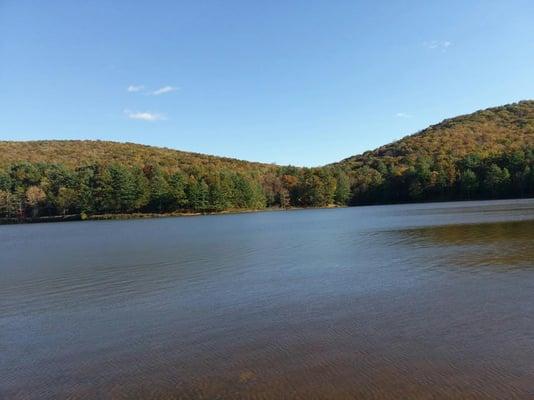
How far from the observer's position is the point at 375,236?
34.2 meters

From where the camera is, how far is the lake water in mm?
8320

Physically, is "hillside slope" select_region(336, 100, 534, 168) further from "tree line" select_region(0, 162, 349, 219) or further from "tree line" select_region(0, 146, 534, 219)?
"tree line" select_region(0, 162, 349, 219)

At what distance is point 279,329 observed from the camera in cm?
1147

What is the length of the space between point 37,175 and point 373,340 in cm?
12425

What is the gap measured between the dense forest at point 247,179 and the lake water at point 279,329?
284ft

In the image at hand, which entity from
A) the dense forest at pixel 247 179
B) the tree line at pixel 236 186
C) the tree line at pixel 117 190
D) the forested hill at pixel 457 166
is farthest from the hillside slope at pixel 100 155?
the forested hill at pixel 457 166

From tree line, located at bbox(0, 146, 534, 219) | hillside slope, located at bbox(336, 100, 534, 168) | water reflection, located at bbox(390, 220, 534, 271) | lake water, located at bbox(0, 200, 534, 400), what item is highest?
hillside slope, located at bbox(336, 100, 534, 168)

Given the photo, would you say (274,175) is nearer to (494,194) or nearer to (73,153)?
(494,194)

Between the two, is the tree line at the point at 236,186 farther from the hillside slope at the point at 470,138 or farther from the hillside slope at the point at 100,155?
the hillside slope at the point at 100,155

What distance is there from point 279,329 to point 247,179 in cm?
11129

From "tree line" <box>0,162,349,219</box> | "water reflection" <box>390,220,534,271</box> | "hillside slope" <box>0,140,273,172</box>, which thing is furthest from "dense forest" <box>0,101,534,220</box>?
"water reflection" <box>390,220,534,271</box>

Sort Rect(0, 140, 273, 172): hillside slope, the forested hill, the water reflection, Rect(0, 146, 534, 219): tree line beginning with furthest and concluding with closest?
1. Rect(0, 140, 273, 172): hillside slope
2. the forested hill
3. Rect(0, 146, 534, 219): tree line
4. the water reflection

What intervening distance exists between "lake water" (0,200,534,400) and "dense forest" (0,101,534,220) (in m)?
86.7

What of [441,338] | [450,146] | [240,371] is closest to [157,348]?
[240,371]
